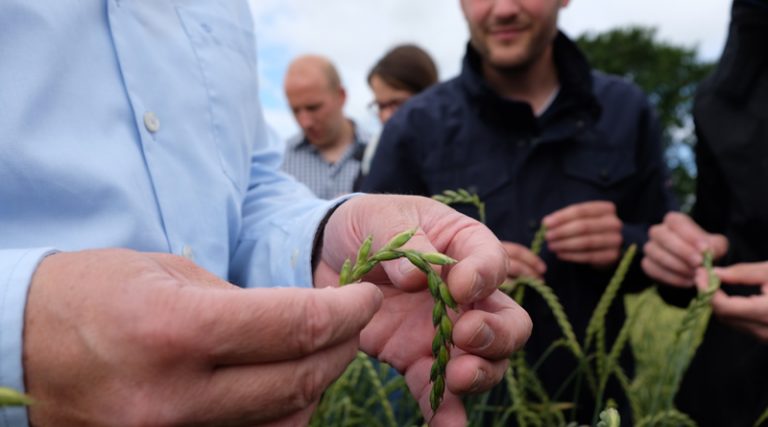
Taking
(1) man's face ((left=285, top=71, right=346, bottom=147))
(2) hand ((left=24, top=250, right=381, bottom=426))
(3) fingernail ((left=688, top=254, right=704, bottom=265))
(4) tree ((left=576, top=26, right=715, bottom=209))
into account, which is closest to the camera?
(2) hand ((left=24, top=250, right=381, bottom=426))

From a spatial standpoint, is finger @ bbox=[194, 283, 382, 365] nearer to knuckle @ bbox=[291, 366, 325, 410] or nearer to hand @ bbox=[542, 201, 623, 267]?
knuckle @ bbox=[291, 366, 325, 410]

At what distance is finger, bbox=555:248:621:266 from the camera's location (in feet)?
6.12

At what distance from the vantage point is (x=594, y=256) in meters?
1.88

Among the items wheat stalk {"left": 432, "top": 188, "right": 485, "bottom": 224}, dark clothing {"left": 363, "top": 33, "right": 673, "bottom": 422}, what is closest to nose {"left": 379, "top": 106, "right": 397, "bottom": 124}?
dark clothing {"left": 363, "top": 33, "right": 673, "bottom": 422}

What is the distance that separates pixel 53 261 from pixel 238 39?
0.72 metres

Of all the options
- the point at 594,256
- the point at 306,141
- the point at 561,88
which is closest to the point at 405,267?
the point at 594,256

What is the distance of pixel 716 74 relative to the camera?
1852mm

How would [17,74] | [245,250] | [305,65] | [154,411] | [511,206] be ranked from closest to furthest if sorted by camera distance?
[154,411] < [17,74] < [245,250] < [511,206] < [305,65]

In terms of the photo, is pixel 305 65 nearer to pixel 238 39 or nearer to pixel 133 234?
pixel 238 39

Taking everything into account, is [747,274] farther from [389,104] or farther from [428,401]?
[389,104]

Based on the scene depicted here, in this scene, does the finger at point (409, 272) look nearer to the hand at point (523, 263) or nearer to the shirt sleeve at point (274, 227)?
the shirt sleeve at point (274, 227)

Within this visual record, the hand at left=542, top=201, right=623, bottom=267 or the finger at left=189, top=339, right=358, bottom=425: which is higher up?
the finger at left=189, top=339, right=358, bottom=425

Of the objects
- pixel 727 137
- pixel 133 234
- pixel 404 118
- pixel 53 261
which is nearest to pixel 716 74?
pixel 727 137


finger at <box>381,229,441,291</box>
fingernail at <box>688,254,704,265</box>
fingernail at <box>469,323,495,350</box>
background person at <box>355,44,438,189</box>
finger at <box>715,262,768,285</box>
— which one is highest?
finger at <box>381,229,441,291</box>
